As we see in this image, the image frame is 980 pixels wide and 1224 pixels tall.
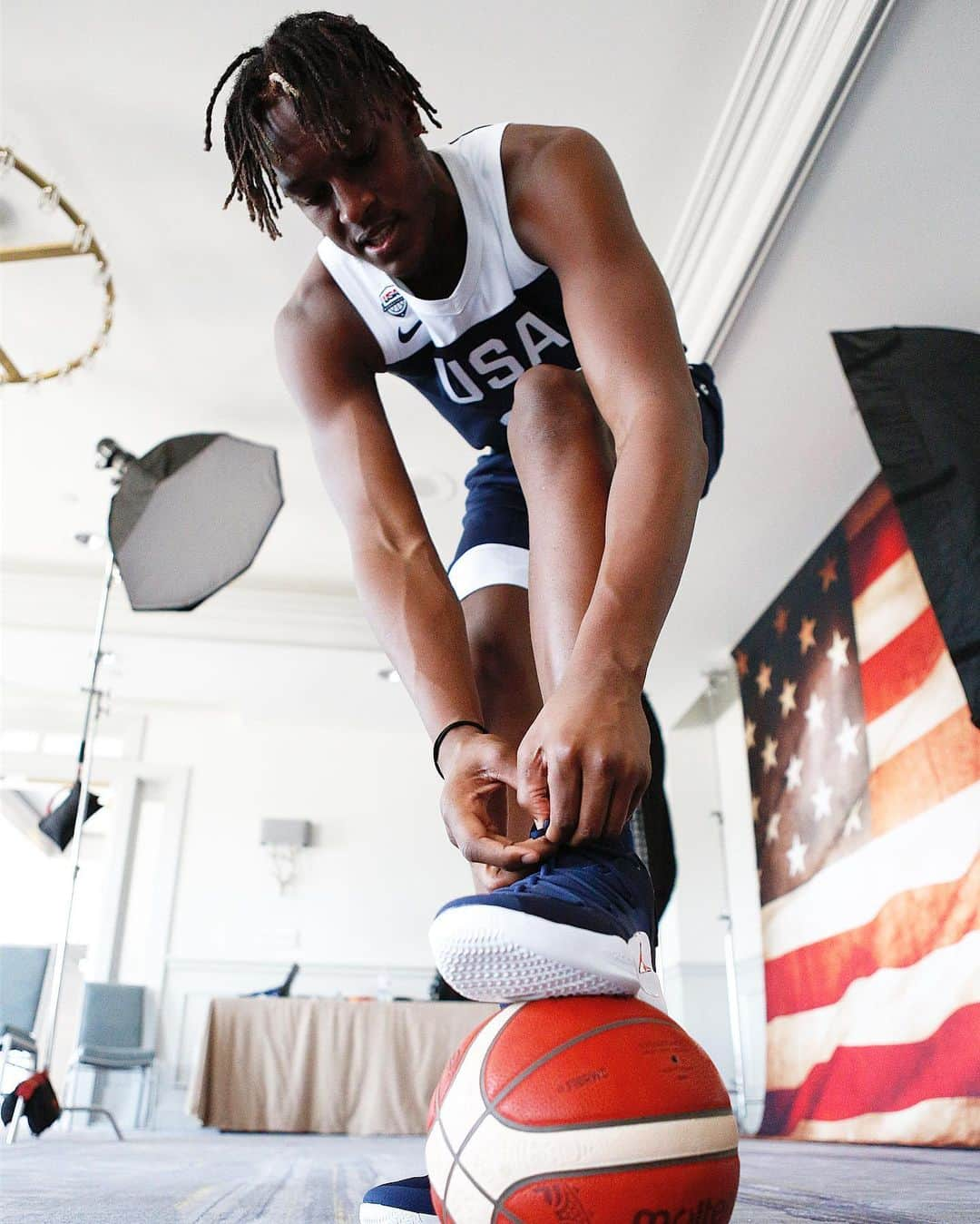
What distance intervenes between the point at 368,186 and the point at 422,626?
387mm

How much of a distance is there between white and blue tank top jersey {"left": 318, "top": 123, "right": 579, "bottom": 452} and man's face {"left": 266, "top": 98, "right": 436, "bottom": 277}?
0.06 meters

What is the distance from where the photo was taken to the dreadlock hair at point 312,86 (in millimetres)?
823

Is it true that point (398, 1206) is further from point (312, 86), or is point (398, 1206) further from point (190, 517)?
point (190, 517)

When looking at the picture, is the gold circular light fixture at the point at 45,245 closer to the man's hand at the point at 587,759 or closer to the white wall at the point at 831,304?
the white wall at the point at 831,304

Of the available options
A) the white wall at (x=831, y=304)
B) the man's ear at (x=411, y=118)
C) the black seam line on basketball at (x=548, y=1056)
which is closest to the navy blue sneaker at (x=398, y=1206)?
the black seam line on basketball at (x=548, y=1056)

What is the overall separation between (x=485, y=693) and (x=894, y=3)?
7.36ft

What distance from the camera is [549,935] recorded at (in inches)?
21.5

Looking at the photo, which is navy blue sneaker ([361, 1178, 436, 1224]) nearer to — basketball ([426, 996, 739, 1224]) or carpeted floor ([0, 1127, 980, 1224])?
basketball ([426, 996, 739, 1224])

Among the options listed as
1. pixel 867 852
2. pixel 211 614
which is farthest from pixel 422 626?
pixel 211 614

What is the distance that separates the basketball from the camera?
504mm

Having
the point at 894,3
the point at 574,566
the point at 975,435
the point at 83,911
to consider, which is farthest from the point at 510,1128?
the point at 83,911

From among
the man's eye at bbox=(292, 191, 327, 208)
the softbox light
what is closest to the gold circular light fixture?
the softbox light

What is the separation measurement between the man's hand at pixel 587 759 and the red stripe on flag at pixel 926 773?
9.33 ft

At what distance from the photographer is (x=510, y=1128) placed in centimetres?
53
